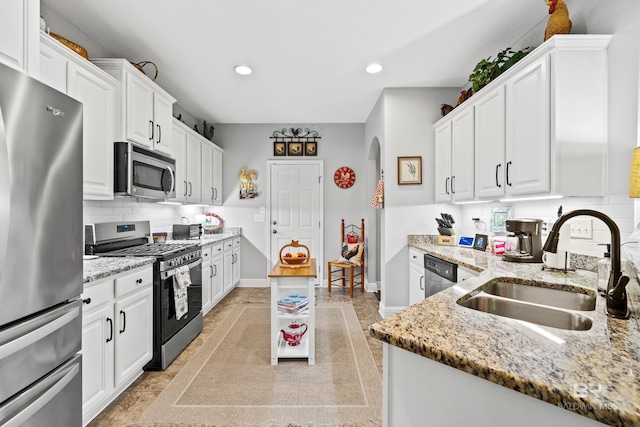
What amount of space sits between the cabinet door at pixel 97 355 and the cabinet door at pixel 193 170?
2146mm

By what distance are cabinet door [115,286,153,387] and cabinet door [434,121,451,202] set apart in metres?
2.90

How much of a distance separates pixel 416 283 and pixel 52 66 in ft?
11.0

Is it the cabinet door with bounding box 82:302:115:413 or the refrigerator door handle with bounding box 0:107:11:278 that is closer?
the refrigerator door handle with bounding box 0:107:11:278

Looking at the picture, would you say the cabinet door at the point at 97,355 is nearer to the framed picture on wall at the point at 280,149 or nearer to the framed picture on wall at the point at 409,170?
the framed picture on wall at the point at 409,170

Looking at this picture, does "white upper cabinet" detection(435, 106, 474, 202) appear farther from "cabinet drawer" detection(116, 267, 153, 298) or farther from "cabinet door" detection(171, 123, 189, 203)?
"cabinet door" detection(171, 123, 189, 203)

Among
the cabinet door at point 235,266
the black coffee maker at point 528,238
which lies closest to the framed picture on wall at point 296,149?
the cabinet door at point 235,266

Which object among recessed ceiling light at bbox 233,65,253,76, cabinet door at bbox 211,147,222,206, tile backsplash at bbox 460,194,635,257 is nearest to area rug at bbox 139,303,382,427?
tile backsplash at bbox 460,194,635,257

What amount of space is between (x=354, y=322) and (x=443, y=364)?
2723 millimetres

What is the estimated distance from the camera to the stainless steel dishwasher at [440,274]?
7.52 feet

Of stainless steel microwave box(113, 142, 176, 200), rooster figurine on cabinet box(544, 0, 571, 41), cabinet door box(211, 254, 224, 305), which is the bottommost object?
cabinet door box(211, 254, 224, 305)

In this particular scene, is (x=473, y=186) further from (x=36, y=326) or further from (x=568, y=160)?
(x=36, y=326)

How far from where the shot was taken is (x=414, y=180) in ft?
11.4

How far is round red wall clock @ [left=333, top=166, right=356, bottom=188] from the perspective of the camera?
491cm

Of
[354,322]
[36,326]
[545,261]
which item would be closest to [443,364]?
[36,326]
